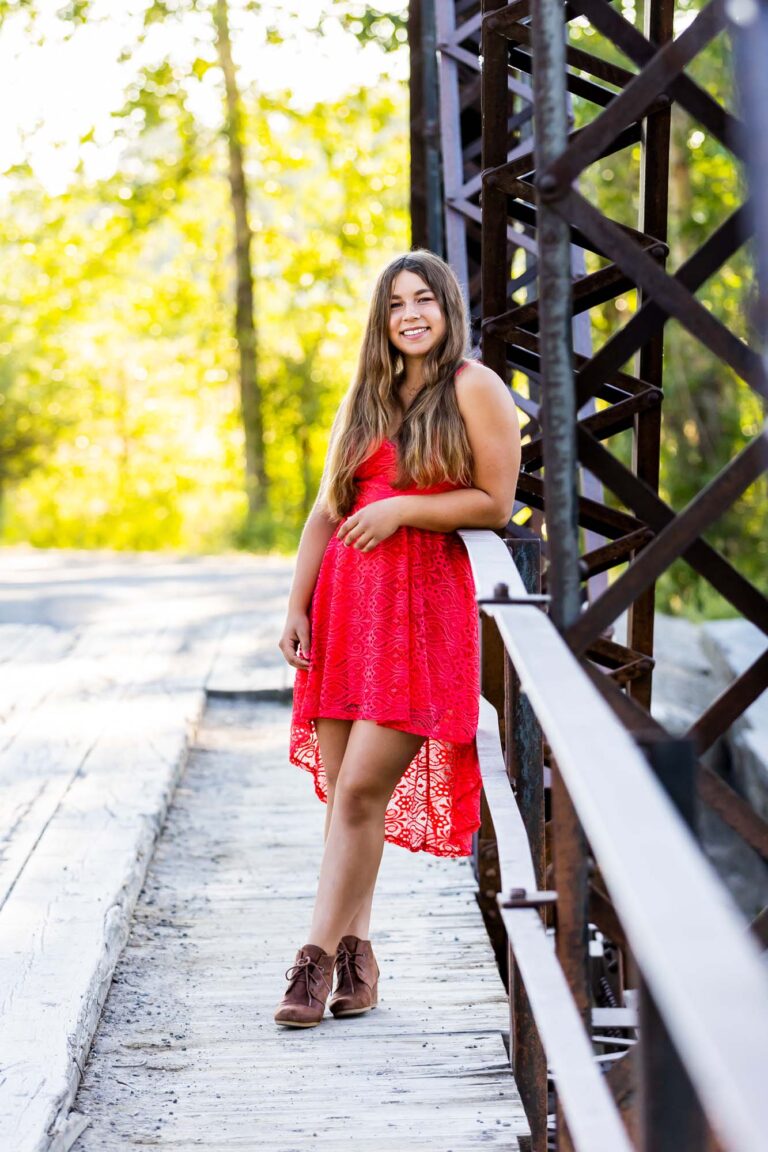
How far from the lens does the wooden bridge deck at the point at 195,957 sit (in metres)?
2.71

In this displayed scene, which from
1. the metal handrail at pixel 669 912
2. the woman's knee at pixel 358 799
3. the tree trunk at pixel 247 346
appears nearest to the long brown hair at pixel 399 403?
the woman's knee at pixel 358 799

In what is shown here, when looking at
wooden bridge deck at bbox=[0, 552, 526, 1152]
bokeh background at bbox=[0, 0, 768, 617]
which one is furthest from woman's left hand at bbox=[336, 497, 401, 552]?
bokeh background at bbox=[0, 0, 768, 617]

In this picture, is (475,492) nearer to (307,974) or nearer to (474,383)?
(474,383)

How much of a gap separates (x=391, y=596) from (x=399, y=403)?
46cm

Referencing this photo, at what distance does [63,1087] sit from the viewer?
2543 mm

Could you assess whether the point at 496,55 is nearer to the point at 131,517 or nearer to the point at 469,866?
the point at 469,866

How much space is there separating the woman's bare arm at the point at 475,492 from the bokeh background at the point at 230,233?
6162 millimetres

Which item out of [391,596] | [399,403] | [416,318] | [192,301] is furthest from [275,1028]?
[192,301]

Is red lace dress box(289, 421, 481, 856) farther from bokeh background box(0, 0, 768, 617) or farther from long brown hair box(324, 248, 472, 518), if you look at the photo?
bokeh background box(0, 0, 768, 617)

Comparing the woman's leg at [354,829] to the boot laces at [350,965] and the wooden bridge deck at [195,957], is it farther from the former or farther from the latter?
the wooden bridge deck at [195,957]

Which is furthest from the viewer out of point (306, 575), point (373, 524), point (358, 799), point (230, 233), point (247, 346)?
point (230, 233)

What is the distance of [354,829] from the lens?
3.21 metres

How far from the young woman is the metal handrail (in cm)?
126

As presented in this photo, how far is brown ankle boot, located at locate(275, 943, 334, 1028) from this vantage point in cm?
315
